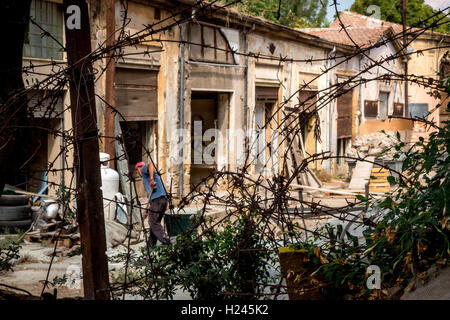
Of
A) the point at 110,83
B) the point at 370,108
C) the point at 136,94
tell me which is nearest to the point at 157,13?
the point at 136,94

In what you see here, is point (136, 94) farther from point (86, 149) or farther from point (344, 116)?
point (344, 116)

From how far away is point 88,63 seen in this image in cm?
310

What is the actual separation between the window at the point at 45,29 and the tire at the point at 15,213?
9.23ft

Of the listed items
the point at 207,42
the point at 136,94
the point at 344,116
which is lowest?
the point at 344,116

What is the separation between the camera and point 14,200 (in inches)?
412

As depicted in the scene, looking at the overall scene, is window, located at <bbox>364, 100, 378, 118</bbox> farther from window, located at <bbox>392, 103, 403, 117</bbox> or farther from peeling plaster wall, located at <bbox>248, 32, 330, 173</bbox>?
peeling plaster wall, located at <bbox>248, 32, 330, 173</bbox>

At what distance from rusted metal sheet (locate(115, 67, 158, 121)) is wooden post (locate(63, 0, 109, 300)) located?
30.1ft

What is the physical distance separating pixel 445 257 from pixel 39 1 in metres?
9.75

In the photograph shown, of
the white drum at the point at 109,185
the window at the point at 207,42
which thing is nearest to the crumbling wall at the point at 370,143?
the window at the point at 207,42

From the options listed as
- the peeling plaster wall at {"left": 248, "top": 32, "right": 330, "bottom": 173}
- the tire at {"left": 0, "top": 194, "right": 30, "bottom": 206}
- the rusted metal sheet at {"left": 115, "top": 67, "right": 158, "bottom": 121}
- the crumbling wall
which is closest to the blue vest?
the tire at {"left": 0, "top": 194, "right": 30, "bottom": 206}

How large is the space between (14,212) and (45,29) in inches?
138

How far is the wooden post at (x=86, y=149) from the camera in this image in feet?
10.1

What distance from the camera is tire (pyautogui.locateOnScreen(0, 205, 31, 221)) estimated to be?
10352 millimetres

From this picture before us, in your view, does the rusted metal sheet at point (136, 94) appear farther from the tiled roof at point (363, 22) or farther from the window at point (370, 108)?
the tiled roof at point (363, 22)
